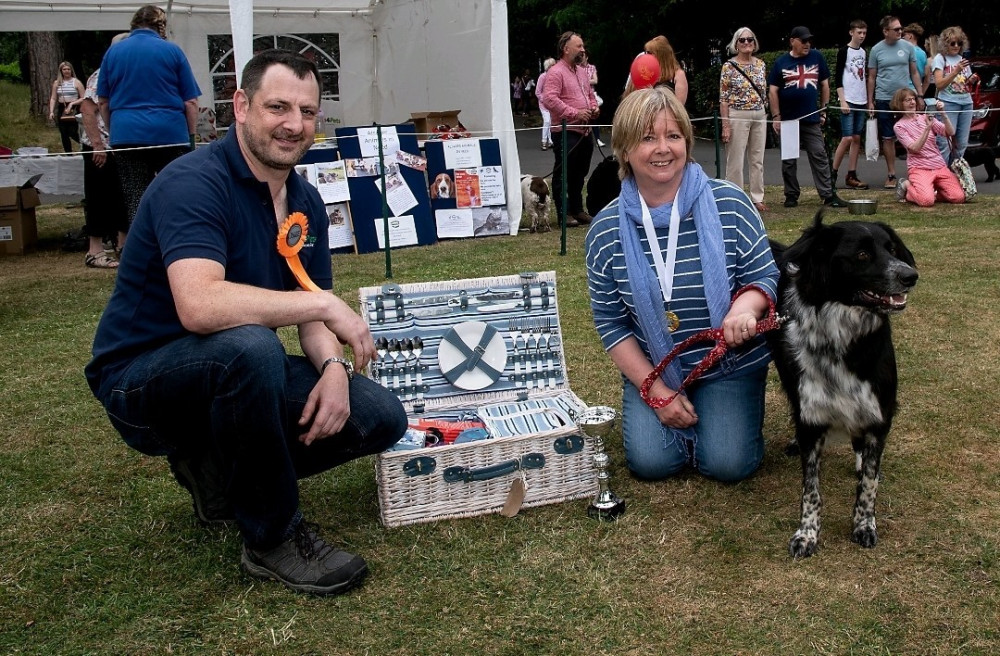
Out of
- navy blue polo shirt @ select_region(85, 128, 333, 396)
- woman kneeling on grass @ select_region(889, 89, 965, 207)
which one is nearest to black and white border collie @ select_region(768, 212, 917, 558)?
navy blue polo shirt @ select_region(85, 128, 333, 396)

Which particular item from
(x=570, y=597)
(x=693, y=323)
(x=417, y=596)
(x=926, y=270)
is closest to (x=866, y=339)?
(x=693, y=323)

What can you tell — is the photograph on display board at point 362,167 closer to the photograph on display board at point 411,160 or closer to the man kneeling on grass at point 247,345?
the photograph on display board at point 411,160

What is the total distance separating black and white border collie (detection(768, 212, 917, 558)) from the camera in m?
2.71

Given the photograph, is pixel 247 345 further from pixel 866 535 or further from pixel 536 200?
pixel 536 200

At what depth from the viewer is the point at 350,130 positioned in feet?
28.8

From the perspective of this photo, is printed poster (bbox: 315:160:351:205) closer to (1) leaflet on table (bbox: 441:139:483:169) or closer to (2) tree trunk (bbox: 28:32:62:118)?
(1) leaflet on table (bbox: 441:139:483:169)


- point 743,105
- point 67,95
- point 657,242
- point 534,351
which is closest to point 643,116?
point 657,242

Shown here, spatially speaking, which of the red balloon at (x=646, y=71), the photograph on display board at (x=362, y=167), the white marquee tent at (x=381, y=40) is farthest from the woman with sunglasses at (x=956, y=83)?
the photograph on display board at (x=362, y=167)

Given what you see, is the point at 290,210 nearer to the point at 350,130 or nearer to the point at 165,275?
the point at 165,275

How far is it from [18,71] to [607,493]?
44.1m

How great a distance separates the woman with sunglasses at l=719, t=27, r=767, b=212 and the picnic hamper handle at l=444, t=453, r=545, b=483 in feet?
21.5

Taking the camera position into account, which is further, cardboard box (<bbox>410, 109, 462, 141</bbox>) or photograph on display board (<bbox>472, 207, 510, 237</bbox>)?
cardboard box (<bbox>410, 109, 462, 141</bbox>)

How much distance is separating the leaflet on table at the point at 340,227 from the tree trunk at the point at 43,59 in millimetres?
10415

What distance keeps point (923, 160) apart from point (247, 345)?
28.5 ft
